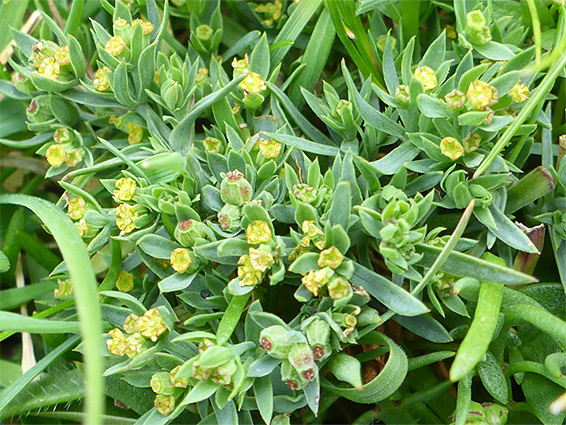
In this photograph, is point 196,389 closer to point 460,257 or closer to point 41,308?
point 460,257

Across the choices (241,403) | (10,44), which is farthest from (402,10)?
(10,44)

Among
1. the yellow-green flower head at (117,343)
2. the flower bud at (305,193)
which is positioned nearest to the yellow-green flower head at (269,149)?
the flower bud at (305,193)

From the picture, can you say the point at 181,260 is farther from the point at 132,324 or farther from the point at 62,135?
the point at 62,135

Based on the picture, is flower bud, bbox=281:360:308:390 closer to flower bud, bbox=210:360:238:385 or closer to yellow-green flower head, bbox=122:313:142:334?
flower bud, bbox=210:360:238:385

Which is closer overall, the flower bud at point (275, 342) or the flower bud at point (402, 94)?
the flower bud at point (275, 342)

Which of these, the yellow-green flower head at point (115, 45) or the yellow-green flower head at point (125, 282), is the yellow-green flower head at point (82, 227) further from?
the yellow-green flower head at point (115, 45)

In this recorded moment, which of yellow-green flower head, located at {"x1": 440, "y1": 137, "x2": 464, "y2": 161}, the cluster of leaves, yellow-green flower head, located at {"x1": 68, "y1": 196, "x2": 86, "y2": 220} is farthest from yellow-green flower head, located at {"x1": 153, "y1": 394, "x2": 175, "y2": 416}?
yellow-green flower head, located at {"x1": 440, "y1": 137, "x2": 464, "y2": 161}

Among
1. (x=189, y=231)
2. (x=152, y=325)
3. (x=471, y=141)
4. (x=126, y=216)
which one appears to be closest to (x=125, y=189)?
(x=126, y=216)
